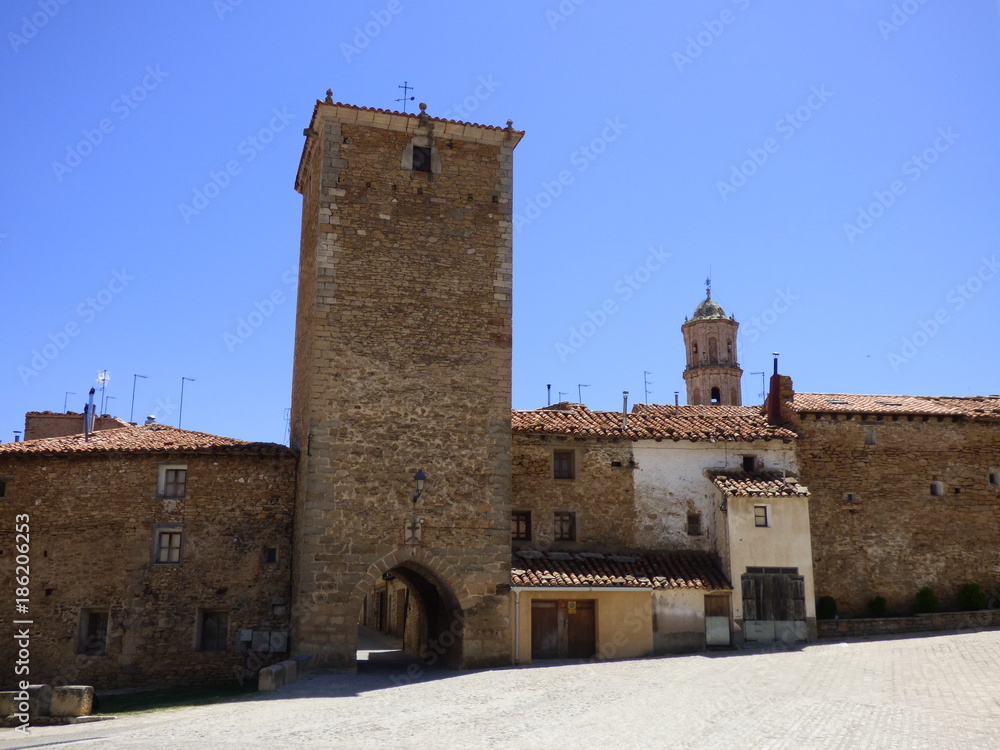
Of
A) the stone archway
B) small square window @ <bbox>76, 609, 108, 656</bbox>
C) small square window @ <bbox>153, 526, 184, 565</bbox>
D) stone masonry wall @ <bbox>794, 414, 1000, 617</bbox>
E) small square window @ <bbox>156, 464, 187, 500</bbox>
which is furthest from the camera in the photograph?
stone masonry wall @ <bbox>794, 414, 1000, 617</bbox>

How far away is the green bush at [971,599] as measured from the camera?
24297mm

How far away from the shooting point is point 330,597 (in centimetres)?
1969

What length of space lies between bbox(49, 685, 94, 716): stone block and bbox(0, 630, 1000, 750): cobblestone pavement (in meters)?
0.79

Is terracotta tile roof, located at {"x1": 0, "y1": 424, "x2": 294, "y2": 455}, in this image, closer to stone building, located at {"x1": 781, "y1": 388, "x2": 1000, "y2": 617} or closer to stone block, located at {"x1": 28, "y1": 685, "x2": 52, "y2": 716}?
stone block, located at {"x1": 28, "y1": 685, "x2": 52, "y2": 716}

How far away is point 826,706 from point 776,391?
42.6ft

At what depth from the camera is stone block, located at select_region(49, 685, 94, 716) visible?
53.3ft

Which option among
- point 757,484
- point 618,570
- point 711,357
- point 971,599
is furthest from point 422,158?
point 711,357

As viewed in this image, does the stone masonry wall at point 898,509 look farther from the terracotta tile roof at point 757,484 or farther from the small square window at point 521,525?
the small square window at point 521,525

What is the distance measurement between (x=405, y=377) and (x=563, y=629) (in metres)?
6.84

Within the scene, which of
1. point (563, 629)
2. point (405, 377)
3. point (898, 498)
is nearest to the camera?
point (405, 377)

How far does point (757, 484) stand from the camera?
23.3 meters

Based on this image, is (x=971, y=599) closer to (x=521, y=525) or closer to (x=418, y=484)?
(x=521, y=525)

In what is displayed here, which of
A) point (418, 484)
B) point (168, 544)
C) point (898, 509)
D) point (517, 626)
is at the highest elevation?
point (418, 484)

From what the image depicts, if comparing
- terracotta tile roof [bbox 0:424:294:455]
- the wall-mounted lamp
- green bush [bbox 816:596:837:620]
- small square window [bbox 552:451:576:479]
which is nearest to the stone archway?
the wall-mounted lamp
